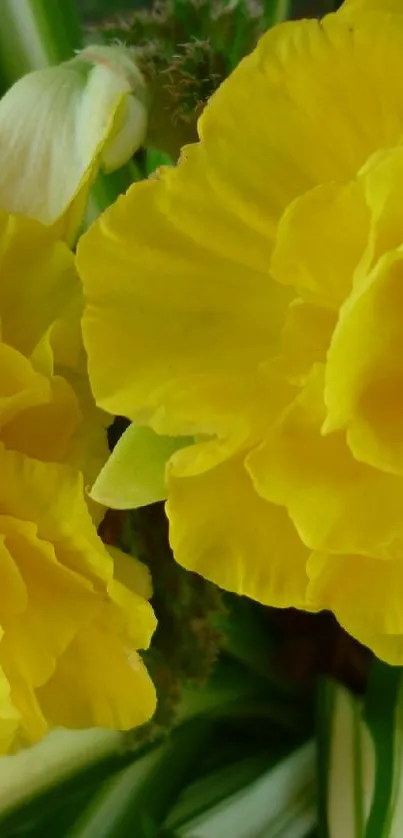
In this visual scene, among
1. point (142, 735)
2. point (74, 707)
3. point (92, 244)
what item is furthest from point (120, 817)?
point (92, 244)

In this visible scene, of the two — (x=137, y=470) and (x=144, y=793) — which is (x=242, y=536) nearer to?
(x=137, y=470)

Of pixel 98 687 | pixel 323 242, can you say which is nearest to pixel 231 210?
pixel 323 242

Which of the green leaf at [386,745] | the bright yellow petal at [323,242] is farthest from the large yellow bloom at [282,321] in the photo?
the green leaf at [386,745]

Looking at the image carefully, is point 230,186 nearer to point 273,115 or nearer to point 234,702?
point 273,115

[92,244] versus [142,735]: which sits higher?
[92,244]

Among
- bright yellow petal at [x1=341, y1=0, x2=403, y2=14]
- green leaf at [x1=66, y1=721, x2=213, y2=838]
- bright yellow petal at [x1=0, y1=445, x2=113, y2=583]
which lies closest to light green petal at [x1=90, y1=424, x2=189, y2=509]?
bright yellow petal at [x1=0, y1=445, x2=113, y2=583]

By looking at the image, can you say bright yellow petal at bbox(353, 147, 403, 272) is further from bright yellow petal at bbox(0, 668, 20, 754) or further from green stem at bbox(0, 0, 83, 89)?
green stem at bbox(0, 0, 83, 89)
